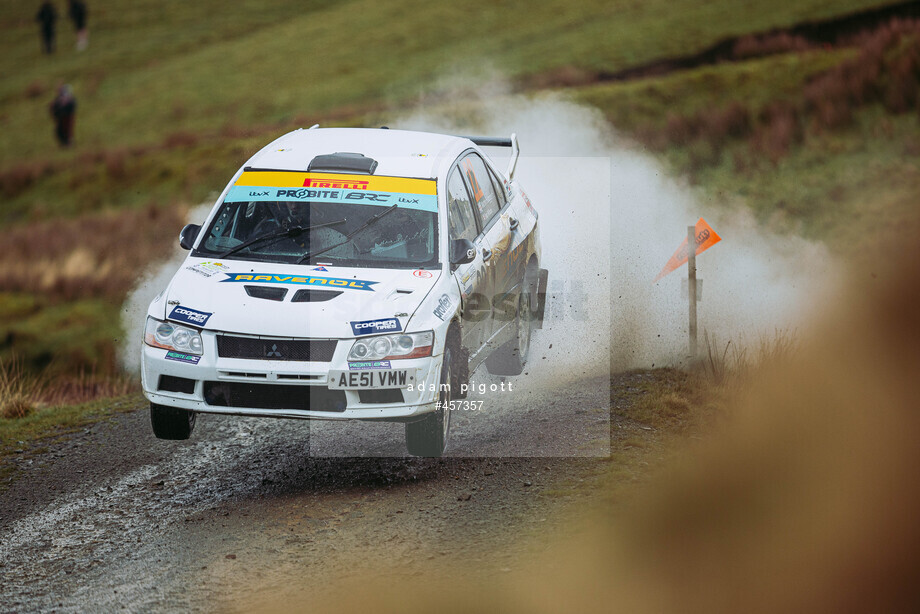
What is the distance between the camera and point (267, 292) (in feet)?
21.5

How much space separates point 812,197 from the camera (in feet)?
57.9

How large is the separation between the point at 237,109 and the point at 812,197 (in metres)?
20.3

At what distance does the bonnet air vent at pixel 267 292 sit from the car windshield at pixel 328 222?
0.43 m

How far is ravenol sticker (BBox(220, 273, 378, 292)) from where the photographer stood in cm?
662

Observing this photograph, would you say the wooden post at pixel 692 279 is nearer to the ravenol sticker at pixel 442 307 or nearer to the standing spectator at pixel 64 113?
the ravenol sticker at pixel 442 307

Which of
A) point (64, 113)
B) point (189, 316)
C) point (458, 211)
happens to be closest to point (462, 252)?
point (458, 211)

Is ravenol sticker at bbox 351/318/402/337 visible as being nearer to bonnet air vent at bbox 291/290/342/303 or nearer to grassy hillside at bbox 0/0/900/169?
bonnet air vent at bbox 291/290/342/303

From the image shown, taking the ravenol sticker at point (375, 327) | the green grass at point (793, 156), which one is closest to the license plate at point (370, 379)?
the ravenol sticker at point (375, 327)

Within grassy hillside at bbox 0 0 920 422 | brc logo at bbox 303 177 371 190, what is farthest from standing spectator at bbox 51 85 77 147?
brc logo at bbox 303 177 371 190

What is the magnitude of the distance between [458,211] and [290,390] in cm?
194

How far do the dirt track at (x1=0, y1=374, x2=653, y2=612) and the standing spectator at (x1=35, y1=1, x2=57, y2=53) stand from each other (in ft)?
131

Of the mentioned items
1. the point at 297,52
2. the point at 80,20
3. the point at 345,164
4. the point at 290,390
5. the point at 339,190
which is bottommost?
the point at 290,390

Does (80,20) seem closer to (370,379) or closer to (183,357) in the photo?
(183,357)

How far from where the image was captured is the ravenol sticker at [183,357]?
6.39 m
